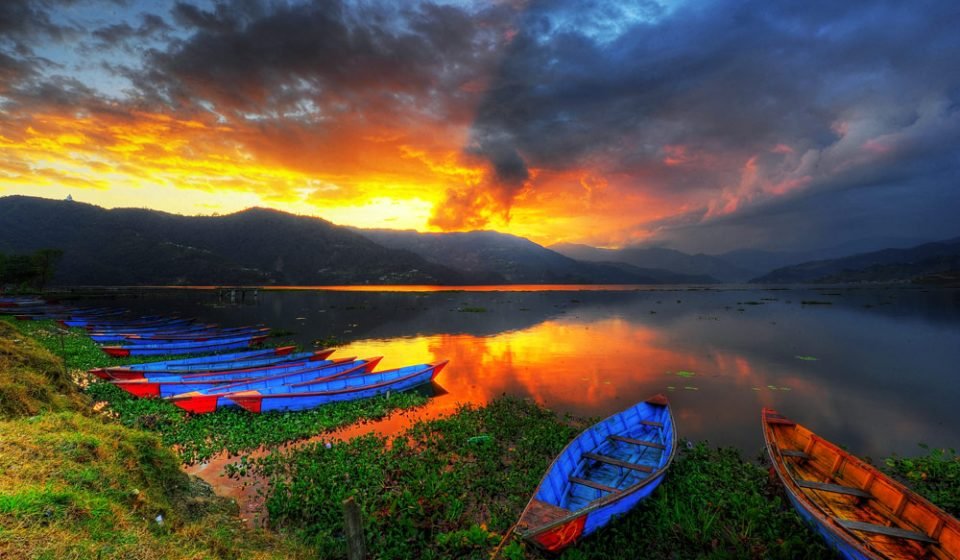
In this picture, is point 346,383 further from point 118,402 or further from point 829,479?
point 829,479

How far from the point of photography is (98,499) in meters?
6.39

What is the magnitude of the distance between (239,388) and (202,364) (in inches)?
325

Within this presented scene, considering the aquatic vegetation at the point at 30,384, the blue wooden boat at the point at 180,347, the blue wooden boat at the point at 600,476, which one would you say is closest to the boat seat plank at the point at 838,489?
the blue wooden boat at the point at 600,476

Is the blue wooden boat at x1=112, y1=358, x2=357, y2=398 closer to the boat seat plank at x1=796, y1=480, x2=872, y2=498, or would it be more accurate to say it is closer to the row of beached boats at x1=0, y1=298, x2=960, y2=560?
the row of beached boats at x1=0, y1=298, x2=960, y2=560

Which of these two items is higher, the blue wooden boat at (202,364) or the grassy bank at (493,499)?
the blue wooden boat at (202,364)

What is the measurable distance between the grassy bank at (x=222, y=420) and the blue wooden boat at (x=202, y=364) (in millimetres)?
938

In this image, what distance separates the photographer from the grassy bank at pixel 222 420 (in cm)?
1366

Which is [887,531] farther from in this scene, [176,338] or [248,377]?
[176,338]

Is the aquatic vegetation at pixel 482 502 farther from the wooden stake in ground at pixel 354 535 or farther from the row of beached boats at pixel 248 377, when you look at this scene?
the row of beached boats at pixel 248 377

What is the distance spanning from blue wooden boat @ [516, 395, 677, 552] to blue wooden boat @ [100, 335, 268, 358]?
33.1 meters

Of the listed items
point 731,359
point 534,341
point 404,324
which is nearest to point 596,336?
point 534,341

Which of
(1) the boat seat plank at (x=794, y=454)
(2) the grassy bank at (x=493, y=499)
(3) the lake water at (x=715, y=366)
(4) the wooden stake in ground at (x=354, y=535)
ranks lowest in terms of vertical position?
(3) the lake water at (x=715, y=366)

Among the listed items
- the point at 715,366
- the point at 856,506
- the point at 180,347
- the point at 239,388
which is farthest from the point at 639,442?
the point at 180,347

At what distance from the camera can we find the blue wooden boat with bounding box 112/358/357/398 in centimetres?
1783
